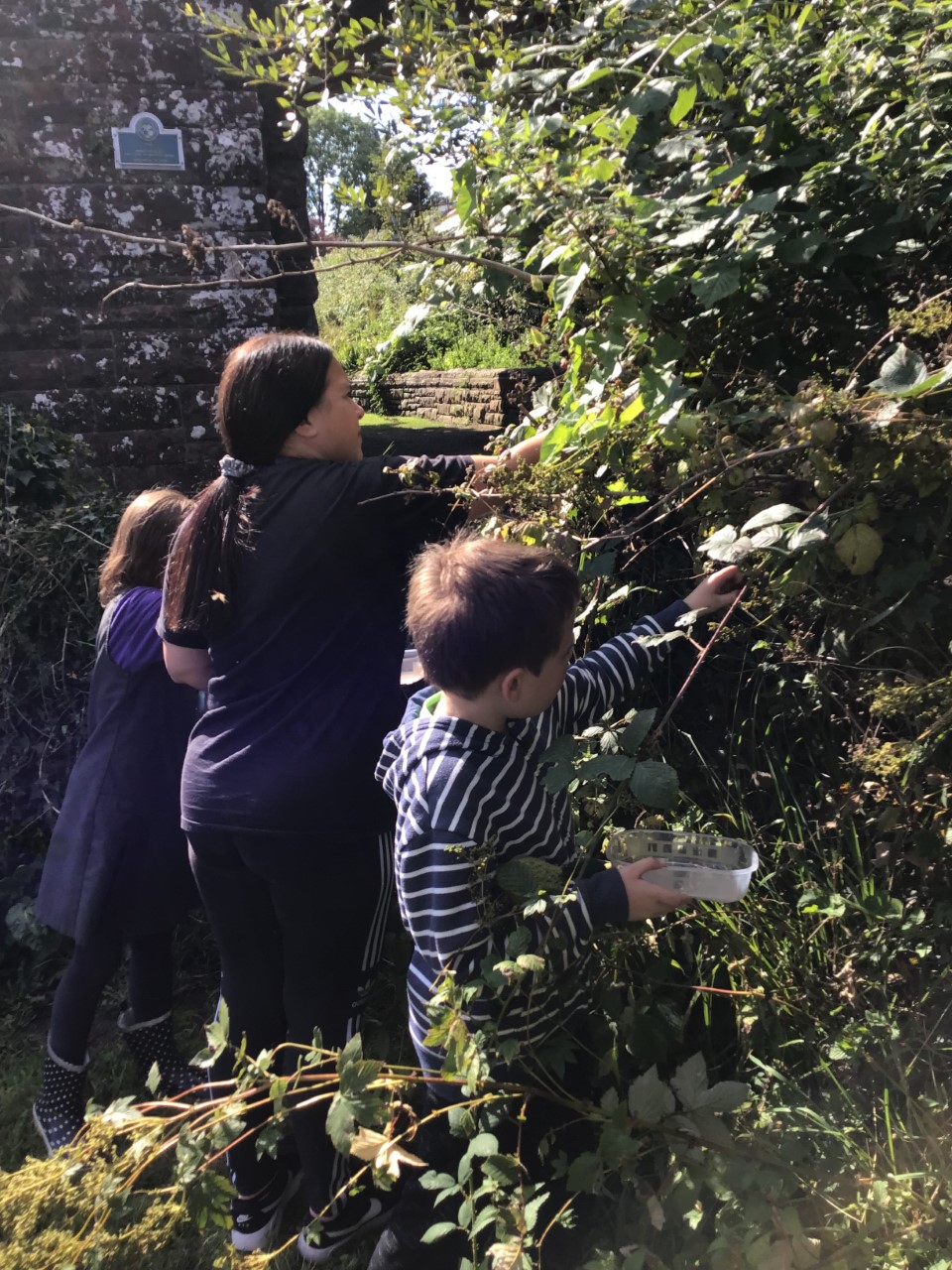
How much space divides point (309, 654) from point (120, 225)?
3.87m

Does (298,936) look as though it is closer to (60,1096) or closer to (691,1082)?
(691,1082)

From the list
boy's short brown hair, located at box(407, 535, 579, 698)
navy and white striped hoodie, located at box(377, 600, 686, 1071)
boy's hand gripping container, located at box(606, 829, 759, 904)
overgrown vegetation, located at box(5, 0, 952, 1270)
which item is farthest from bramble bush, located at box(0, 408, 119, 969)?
boy's hand gripping container, located at box(606, 829, 759, 904)

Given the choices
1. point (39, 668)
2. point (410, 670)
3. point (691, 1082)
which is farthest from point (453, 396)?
point (691, 1082)

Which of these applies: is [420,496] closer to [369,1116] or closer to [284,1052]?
[369,1116]

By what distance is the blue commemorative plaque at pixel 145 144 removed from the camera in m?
5.01

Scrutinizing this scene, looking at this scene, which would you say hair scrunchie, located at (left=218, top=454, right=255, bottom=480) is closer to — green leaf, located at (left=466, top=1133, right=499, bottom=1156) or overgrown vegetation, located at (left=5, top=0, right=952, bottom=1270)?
overgrown vegetation, located at (left=5, top=0, right=952, bottom=1270)

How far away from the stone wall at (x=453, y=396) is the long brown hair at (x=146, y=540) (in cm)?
337

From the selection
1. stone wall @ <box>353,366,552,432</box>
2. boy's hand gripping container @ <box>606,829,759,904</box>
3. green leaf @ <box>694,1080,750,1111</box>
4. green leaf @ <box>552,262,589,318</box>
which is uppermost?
stone wall @ <box>353,366,552,432</box>

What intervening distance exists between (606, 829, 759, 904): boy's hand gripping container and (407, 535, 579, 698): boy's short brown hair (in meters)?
0.38

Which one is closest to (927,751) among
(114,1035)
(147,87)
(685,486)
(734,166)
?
(685,486)

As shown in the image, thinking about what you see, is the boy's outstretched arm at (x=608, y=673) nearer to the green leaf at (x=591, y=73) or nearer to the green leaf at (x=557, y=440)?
the green leaf at (x=557, y=440)

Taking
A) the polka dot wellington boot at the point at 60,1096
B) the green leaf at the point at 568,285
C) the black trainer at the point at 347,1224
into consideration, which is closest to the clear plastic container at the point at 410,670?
the green leaf at the point at 568,285

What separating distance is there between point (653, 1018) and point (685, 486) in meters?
1.09

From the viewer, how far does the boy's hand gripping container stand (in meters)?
1.66
